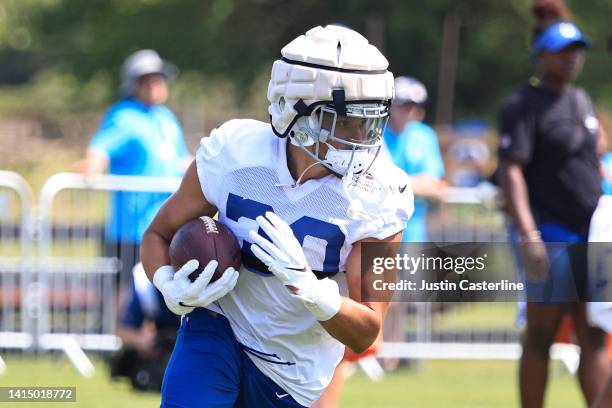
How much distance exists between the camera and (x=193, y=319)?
13.8ft

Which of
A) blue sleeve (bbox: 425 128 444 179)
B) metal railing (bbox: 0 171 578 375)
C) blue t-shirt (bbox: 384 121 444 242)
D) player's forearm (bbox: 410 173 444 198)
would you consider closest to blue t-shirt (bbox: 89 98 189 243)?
metal railing (bbox: 0 171 578 375)

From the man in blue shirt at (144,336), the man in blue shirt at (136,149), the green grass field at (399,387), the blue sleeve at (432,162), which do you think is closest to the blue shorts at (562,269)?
the green grass field at (399,387)

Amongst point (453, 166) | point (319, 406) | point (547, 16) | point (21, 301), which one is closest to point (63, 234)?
point (21, 301)

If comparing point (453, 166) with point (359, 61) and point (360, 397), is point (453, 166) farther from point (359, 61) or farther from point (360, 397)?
point (359, 61)

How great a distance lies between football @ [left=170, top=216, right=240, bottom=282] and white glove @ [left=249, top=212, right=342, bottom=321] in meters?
0.14

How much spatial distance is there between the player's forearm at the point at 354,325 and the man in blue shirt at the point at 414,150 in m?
4.84

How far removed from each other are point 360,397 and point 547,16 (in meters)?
2.56

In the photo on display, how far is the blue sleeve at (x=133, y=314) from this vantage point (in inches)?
322

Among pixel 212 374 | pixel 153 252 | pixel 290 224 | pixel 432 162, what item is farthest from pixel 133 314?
pixel 290 224

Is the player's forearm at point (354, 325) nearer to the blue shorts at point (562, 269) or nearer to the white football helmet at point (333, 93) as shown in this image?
the white football helmet at point (333, 93)

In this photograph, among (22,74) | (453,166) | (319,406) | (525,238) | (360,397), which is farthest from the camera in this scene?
(22,74)

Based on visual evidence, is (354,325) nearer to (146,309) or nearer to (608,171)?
(146,309)

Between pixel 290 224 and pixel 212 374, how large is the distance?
54cm

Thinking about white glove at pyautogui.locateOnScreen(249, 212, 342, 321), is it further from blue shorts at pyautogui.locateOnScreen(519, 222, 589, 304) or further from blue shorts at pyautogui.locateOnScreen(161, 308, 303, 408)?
blue shorts at pyautogui.locateOnScreen(519, 222, 589, 304)
